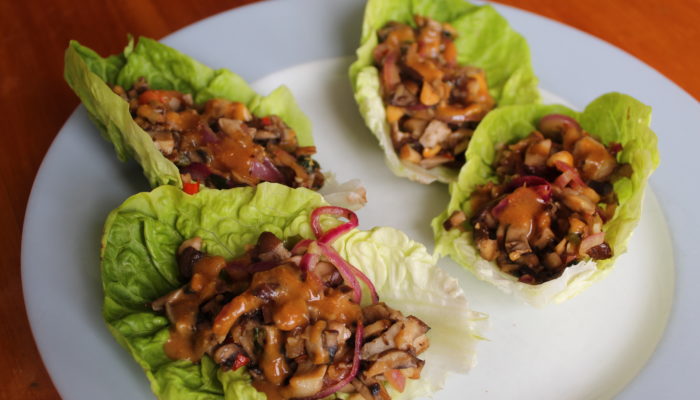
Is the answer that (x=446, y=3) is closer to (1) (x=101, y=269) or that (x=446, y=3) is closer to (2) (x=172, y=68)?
(2) (x=172, y=68)

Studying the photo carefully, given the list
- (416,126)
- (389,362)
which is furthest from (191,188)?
(416,126)

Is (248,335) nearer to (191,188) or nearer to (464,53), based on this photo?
(191,188)

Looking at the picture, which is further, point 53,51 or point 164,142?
point 53,51

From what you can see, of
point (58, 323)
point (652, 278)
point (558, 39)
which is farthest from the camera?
point (558, 39)

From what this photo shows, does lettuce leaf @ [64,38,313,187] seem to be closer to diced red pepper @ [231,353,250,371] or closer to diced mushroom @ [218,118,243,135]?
diced mushroom @ [218,118,243,135]

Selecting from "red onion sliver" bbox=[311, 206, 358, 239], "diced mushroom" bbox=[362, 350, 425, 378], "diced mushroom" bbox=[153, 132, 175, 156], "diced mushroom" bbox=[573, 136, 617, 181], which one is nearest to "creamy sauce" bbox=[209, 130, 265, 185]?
"diced mushroom" bbox=[153, 132, 175, 156]

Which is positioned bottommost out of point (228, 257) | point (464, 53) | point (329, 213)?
point (228, 257)

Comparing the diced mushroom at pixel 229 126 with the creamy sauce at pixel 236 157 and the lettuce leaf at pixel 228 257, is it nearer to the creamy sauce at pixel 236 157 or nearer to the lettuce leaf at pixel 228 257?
the creamy sauce at pixel 236 157

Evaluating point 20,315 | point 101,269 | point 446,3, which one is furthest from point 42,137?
point 446,3
